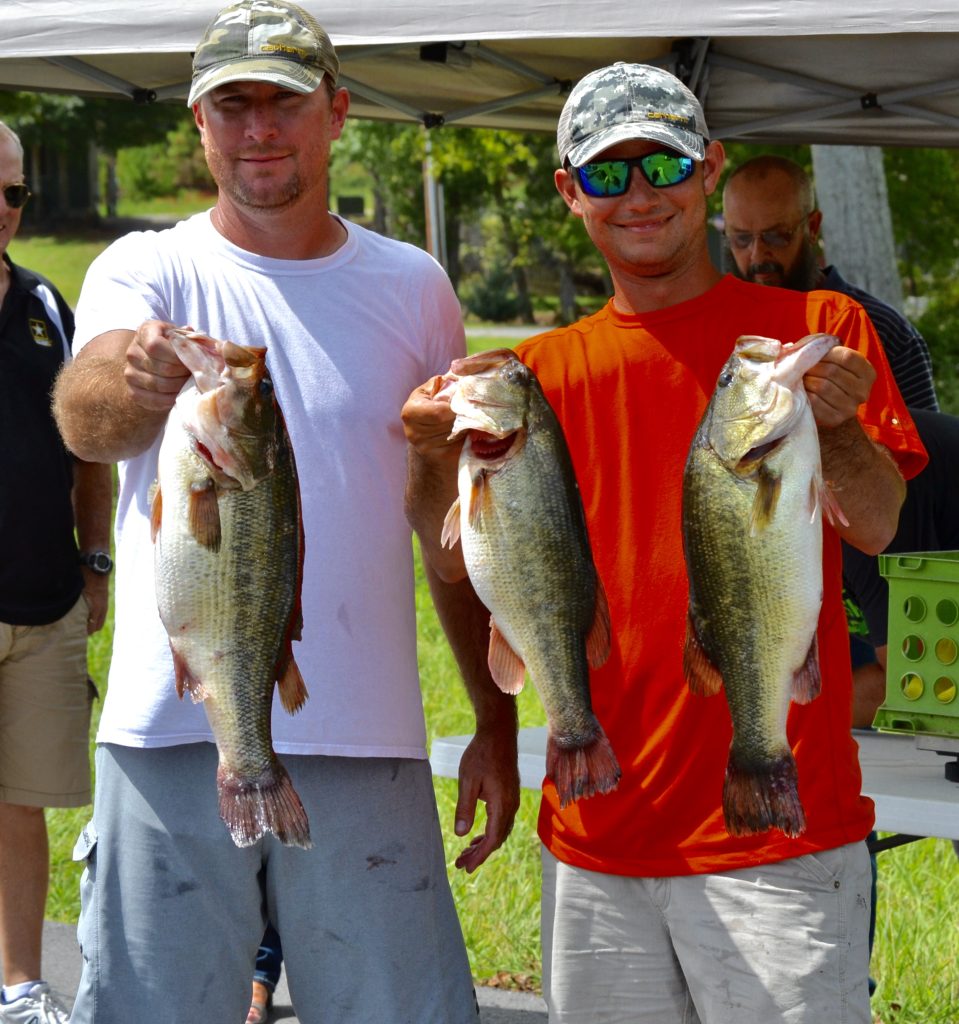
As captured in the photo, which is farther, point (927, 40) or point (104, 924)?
point (927, 40)

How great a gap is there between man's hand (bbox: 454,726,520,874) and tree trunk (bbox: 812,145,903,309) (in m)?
10.7

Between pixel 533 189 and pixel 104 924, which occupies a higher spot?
pixel 533 189

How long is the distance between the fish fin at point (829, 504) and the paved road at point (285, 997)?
3099 mm

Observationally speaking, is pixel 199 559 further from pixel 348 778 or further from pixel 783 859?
pixel 783 859

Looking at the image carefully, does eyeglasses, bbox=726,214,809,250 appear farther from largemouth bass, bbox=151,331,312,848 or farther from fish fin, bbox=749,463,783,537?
largemouth bass, bbox=151,331,312,848

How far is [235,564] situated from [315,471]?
0.50 m

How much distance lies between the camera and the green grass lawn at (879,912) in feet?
17.0

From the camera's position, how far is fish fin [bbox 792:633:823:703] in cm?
268

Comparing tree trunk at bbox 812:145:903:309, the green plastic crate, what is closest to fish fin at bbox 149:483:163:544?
the green plastic crate

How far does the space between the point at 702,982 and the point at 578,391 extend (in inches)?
47.6

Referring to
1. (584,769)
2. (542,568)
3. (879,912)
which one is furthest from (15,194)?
(879,912)

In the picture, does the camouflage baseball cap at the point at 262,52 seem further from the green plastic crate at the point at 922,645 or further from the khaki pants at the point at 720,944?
the green plastic crate at the point at 922,645

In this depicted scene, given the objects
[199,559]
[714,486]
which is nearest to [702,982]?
[714,486]

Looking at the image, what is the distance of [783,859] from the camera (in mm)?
2920
